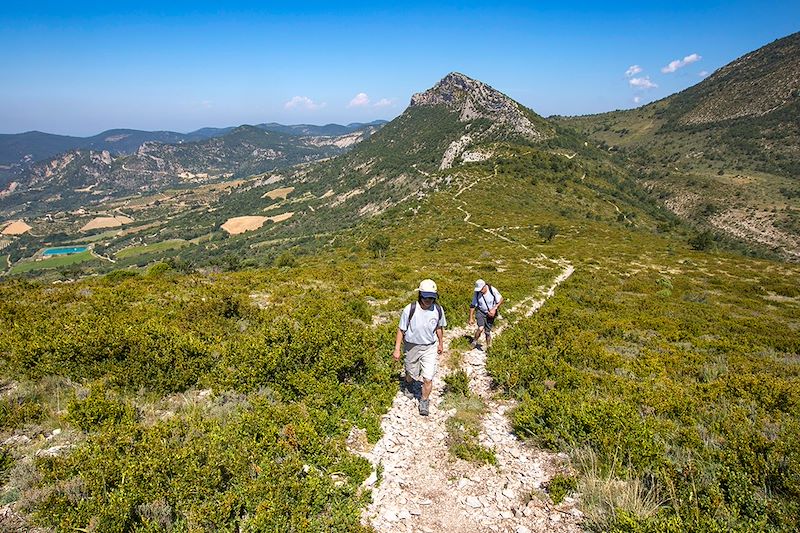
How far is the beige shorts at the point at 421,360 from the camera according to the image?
359 inches

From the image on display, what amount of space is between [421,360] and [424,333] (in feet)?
2.78

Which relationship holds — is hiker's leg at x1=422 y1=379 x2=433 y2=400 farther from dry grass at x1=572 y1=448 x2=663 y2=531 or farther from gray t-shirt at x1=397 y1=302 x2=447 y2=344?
dry grass at x1=572 y1=448 x2=663 y2=531

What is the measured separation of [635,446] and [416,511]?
4062 millimetres

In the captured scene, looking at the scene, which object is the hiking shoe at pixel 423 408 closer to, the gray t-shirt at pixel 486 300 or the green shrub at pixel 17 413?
the gray t-shirt at pixel 486 300

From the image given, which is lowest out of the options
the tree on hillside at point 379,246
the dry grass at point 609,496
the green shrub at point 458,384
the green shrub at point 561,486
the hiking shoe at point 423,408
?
the tree on hillside at point 379,246

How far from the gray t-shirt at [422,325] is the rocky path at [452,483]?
177cm

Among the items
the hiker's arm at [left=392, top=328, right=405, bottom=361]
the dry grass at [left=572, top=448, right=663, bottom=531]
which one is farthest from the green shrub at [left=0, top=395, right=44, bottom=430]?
the dry grass at [left=572, top=448, right=663, bottom=531]

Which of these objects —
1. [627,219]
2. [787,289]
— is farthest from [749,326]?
[627,219]

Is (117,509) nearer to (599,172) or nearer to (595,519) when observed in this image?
(595,519)

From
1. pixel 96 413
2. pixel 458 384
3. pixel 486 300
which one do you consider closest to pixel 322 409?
pixel 458 384

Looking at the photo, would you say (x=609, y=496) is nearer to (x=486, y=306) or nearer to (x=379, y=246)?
(x=486, y=306)

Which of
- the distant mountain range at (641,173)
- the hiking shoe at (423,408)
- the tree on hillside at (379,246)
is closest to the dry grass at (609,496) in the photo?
the hiking shoe at (423,408)

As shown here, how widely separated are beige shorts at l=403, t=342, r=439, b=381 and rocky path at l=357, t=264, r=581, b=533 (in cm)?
88

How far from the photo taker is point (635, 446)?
21.9 feet
